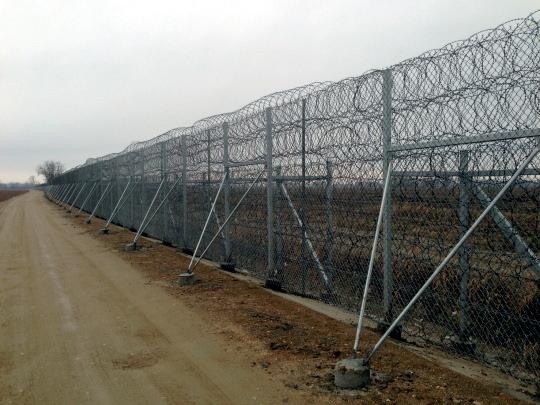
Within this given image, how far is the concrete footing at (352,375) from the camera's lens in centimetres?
375

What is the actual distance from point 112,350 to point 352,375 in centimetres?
260

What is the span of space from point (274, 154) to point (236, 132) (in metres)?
1.49

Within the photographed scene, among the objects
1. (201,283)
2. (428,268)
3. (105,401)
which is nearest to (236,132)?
(201,283)

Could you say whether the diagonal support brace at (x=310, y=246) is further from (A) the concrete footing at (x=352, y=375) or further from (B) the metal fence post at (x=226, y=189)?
(A) the concrete footing at (x=352, y=375)

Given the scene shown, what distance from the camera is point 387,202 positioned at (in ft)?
16.1

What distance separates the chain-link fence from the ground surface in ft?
1.66

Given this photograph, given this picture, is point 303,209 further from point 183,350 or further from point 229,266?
point 229,266

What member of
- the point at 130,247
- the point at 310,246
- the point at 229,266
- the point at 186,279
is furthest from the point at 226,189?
the point at 130,247

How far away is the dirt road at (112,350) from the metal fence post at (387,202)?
1.63 m

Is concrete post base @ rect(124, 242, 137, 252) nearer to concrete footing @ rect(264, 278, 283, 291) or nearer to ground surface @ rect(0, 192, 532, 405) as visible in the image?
ground surface @ rect(0, 192, 532, 405)

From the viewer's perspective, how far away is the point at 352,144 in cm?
548

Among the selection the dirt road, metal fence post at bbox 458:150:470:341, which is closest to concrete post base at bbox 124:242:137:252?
the dirt road

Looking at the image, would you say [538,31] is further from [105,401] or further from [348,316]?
[105,401]

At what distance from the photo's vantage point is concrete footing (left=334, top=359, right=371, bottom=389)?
147 inches
